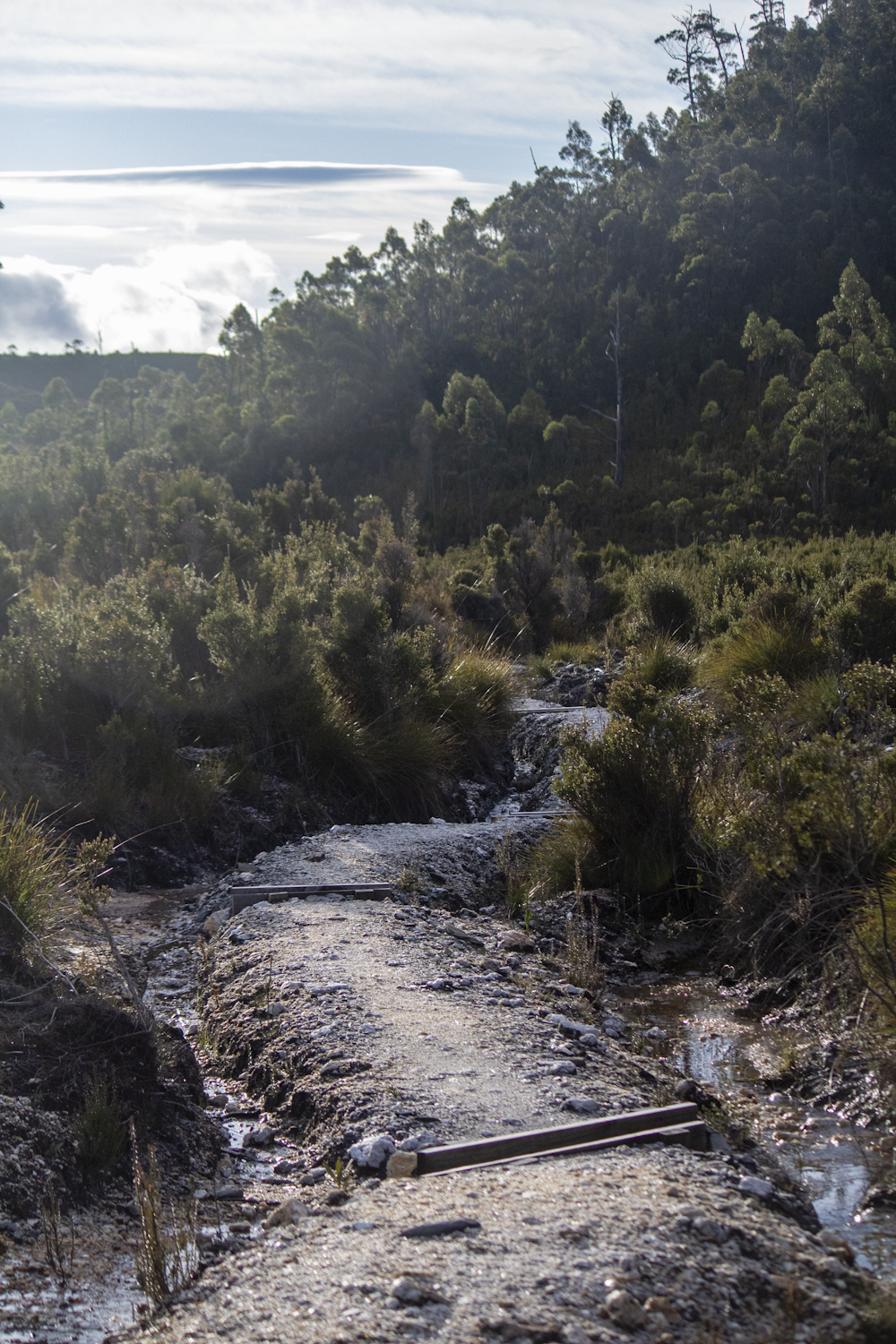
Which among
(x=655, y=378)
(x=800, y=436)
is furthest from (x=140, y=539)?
(x=655, y=378)

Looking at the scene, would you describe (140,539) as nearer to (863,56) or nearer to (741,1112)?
(741,1112)

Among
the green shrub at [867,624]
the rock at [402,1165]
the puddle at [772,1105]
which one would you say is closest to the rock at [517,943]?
the puddle at [772,1105]

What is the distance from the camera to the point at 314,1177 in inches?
147

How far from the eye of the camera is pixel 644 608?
60.0ft

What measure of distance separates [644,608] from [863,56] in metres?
81.3

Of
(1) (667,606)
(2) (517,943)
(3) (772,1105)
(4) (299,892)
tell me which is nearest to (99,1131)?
(3) (772,1105)

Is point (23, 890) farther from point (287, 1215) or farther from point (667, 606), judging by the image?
point (667, 606)

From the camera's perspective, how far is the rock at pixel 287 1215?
3.33 m

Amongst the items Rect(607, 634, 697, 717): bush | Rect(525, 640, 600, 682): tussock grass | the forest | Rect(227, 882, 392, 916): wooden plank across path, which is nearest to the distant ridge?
the forest

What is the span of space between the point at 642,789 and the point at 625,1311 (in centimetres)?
473

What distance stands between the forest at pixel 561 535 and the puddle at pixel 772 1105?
1.82 ft

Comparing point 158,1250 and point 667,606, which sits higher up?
point 158,1250

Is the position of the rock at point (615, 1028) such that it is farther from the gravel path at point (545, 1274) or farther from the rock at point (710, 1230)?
the rock at point (710, 1230)

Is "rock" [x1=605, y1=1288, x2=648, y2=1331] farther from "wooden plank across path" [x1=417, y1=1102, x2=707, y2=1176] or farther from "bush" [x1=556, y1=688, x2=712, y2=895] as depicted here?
"bush" [x1=556, y1=688, x2=712, y2=895]
